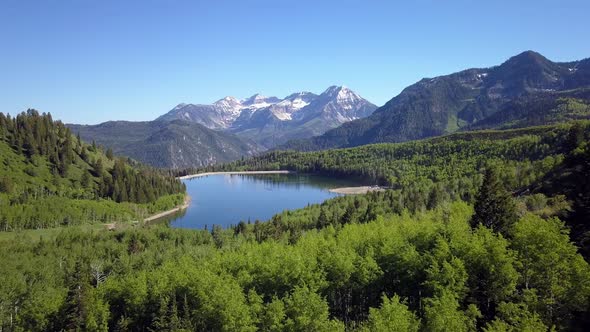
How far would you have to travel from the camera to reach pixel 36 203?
17950 cm

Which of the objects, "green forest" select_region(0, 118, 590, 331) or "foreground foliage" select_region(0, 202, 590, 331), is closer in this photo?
"foreground foliage" select_region(0, 202, 590, 331)

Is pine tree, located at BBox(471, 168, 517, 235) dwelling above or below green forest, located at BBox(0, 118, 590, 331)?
above

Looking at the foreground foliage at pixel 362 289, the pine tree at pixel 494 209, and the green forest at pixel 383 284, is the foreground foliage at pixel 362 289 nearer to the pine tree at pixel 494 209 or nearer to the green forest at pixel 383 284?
the green forest at pixel 383 284

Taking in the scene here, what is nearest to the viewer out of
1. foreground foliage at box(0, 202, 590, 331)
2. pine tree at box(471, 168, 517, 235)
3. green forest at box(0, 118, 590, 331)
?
foreground foliage at box(0, 202, 590, 331)

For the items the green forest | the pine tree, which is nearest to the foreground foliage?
the green forest

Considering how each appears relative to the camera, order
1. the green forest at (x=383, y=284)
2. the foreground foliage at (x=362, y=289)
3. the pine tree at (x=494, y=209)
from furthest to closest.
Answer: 1. the pine tree at (x=494, y=209)
2. the green forest at (x=383, y=284)
3. the foreground foliage at (x=362, y=289)

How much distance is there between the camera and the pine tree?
61.9 m

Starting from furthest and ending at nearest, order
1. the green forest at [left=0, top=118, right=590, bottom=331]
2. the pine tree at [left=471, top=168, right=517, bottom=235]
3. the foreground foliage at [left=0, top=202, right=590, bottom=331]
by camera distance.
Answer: the pine tree at [left=471, top=168, right=517, bottom=235], the green forest at [left=0, top=118, right=590, bottom=331], the foreground foliage at [left=0, top=202, right=590, bottom=331]

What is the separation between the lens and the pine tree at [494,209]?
6194 centimetres

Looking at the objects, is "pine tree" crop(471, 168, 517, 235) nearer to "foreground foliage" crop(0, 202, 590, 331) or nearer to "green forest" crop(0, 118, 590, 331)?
"green forest" crop(0, 118, 590, 331)

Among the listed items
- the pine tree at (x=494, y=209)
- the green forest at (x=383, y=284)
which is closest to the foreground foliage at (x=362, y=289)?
the green forest at (x=383, y=284)

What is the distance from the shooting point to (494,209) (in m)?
63.2

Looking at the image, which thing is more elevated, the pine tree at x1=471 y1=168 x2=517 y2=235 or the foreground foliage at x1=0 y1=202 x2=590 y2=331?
the pine tree at x1=471 y1=168 x2=517 y2=235

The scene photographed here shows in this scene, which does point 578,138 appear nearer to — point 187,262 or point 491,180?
point 491,180
